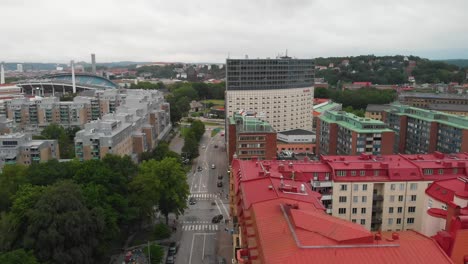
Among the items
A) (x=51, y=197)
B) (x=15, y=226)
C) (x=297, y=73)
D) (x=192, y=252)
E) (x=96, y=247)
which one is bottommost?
(x=192, y=252)

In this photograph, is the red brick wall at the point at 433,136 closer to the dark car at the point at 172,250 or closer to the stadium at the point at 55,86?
the dark car at the point at 172,250

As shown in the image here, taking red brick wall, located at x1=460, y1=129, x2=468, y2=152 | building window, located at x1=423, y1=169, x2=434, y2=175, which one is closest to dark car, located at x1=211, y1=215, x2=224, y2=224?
building window, located at x1=423, y1=169, x2=434, y2=175

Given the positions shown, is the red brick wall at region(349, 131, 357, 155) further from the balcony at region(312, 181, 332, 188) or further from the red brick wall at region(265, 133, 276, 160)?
the balcony at region(312, 181, 332, 188)

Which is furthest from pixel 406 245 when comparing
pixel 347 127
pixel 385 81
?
pixel 385 81

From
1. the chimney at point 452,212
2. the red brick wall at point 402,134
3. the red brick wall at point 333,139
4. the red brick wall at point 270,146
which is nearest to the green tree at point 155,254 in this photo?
the chimney at point 452,212

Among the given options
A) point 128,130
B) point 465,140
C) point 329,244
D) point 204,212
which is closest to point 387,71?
point 465,140

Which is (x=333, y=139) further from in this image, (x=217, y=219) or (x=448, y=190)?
(x=448, y=190)

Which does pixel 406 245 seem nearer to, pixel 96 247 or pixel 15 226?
pixel 96 247
